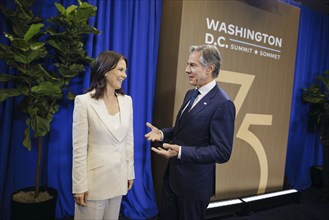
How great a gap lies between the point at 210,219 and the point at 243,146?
103cm

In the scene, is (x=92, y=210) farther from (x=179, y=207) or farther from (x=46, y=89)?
(x=46, y=89)

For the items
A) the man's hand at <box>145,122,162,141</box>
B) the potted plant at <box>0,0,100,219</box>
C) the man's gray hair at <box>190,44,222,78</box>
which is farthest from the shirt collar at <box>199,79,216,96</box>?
the potted plant at <box>0,0,100,219</box>

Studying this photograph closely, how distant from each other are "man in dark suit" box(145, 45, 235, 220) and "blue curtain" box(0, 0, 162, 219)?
1229mm

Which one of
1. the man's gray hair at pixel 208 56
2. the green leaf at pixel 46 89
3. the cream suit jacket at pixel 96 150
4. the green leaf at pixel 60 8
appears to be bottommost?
the cream suit jacket at pixel 96 150

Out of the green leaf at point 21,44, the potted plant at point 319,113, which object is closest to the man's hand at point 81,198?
the green leaf at point 21,44

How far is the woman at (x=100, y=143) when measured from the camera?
165cm

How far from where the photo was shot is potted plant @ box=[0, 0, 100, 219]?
2.02 meters

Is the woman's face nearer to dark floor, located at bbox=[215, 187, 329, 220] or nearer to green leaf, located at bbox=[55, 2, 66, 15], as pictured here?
green leaf, located at bbox=[55, 2, 66, 15]

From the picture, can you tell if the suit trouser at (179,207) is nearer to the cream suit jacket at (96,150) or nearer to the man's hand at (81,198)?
the cream suit jacket at (96,150)

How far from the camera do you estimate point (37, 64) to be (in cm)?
219

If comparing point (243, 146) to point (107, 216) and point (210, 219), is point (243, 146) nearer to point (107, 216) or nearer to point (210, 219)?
point (210, 219)

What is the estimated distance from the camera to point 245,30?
10.8ft

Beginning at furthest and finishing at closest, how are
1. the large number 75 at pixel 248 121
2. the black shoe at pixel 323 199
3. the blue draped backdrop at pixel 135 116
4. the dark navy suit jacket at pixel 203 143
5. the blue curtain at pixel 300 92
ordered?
1. the blue curtain at pixel 300 92
2. the black shoe at pixel 323 199
3. the large number 75 at pixel 248 121
4. the blue draped backdrop at pixel 135 116
5. the dark navy suit jacket at pixel 203 143

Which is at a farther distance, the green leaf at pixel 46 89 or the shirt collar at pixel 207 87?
the green leaf at pixel 46 89
